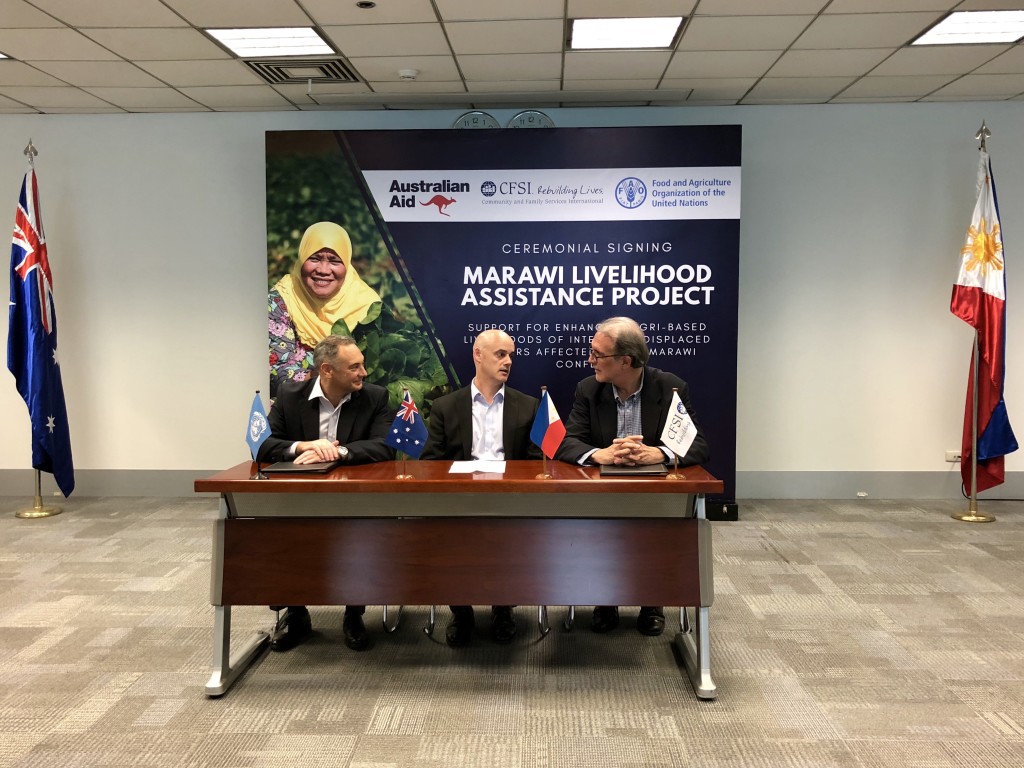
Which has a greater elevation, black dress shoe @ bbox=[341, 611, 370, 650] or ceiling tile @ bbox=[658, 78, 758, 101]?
ceiling tile @ bbox=[658, 78, 758, 101]

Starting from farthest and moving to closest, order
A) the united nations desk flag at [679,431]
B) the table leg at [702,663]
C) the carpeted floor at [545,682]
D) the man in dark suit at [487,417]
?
the man in dark suit at [487,417]
the united nations desk flag at [679,431]
the table leg at [702,663]
the carpeted floor at [545,682]

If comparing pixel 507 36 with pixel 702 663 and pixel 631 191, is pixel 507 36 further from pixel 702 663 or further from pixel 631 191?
pixel 702 663

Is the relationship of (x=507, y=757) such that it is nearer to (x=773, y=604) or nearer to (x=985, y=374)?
(x=773, y=604)

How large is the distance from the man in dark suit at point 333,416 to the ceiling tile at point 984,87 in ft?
15.4

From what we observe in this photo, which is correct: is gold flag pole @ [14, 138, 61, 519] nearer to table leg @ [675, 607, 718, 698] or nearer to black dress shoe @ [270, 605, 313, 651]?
black dress shoe @ [270, 605, 313, 651]

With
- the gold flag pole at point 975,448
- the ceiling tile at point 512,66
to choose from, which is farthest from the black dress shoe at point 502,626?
the gold flag pole at point 975,448

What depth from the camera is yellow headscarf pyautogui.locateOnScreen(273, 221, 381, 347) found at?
5664 mm

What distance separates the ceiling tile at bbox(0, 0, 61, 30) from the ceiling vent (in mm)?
1109

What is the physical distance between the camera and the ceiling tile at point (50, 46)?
4.47 meters

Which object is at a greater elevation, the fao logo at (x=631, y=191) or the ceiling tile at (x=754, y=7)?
the ceiling tile at (x=754, y=7)

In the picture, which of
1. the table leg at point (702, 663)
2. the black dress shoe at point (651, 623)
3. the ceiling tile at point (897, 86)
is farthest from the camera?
the ceiling tile at point (897, 86)

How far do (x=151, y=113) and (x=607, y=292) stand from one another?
12.7ft

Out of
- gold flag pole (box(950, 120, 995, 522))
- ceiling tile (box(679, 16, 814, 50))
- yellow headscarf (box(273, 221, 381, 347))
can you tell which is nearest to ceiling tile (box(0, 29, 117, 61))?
yellow headscarf (box(273, 221, 381, 347))

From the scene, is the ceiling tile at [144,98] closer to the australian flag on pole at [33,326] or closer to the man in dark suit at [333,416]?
the australian flag on pole at [33,326]
